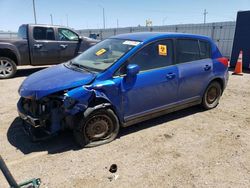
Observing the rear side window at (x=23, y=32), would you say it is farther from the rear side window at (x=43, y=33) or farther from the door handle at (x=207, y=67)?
the door handle at (x=207, y=67)

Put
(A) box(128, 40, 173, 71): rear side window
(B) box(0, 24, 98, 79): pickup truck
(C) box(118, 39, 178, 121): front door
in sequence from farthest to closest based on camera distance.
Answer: (B) box(0, 24, 98, 79): pickup truck, (A) box(128, 40, 173, 71): rear side window, (C) box(118, 39, 178, 121): front door

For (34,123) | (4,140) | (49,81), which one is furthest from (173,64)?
(4,140)

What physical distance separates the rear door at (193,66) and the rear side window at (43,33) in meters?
6.05

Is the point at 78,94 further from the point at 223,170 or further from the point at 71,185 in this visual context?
the point at 223,170

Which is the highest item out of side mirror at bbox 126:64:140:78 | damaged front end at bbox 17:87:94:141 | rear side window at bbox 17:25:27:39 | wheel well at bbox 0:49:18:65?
rear side window at bbox 17:25:27:39

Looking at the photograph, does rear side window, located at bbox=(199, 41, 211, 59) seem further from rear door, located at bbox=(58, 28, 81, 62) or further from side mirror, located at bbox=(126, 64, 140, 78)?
rear door, located at bbox=(58, 28, 81, 62)

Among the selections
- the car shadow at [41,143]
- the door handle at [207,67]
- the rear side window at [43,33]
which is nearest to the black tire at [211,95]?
the door handle at [207,67]

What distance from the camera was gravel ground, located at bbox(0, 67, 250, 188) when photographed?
2.88m

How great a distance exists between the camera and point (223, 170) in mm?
3064

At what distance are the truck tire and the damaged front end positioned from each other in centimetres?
546

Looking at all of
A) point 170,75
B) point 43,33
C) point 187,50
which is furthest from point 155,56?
point 43,33

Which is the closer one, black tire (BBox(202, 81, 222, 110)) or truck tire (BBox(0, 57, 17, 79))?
black tire (BBox(202, 81, 222, 110))

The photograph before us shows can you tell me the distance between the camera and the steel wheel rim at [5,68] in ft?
26.7

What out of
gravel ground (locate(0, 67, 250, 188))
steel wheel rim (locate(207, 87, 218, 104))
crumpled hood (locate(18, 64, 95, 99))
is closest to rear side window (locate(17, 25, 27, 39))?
gravel ground (locate(0, 67, 250, 188))
